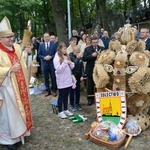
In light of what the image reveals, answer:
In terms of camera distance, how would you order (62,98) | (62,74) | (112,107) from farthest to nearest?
(62,98)
(62,74)
(112,107)

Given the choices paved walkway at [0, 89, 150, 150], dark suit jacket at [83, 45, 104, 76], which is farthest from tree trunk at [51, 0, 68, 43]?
paved walkway at [0, 89, 150, 150]

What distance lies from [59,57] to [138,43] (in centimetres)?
170

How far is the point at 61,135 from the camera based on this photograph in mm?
5062

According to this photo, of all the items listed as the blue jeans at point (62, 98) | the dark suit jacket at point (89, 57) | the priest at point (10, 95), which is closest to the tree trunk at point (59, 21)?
the dark suit jacket at point (89, 57)

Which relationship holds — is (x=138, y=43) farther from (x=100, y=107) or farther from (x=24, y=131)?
(x=24, y=131)

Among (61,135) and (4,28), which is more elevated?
(4,28)

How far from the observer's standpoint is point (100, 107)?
5.04m

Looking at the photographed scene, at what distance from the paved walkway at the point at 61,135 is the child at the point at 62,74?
11.7 inches

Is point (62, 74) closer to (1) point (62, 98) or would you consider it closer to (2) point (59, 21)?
(1) point (62, 98)

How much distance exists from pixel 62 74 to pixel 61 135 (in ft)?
4.57

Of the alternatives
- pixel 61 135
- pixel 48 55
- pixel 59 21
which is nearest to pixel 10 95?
pixel 61 135

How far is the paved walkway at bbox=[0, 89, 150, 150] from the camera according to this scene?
15.0ft

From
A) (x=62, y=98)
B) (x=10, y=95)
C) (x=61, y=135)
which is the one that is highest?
(x=10, y=95)

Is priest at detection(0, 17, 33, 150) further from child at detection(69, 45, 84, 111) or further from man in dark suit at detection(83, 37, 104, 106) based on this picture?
man in dark suit at detection(83, 37, 104, 106)
